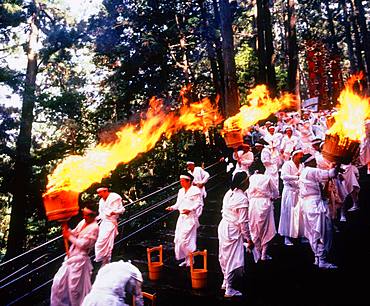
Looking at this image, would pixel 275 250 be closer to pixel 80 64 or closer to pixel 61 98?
pixel 61 98

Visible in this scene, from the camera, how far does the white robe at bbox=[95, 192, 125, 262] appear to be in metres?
8.95

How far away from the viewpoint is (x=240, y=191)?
6.82 meters

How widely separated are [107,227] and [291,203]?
15.2 ft

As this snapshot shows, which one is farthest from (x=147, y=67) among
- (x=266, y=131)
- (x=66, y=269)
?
(x=66, y=269)

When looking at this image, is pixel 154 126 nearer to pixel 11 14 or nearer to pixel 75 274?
pixel 11 14

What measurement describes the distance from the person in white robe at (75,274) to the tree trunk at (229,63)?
27.2ft

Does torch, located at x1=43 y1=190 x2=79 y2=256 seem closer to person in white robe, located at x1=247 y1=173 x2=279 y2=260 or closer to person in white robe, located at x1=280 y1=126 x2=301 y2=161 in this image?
person in white robe, located at x1=247 y1=173 x2=279 y2=260

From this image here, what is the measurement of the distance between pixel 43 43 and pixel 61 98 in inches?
142

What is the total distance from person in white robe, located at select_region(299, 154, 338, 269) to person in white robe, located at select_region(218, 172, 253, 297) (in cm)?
136

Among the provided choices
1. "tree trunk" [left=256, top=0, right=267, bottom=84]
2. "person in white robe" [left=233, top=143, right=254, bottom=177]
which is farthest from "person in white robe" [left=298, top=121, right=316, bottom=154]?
"tree trunk" [left=256, top=0, right=267, bottom=84]

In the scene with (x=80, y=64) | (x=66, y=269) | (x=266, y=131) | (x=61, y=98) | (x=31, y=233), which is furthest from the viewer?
(x=80, y=64)

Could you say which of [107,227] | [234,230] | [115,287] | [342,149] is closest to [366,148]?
[234,230]

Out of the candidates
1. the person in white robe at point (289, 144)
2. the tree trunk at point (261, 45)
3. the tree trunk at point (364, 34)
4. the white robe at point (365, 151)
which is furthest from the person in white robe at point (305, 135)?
the tree trunk at point (364, 34)

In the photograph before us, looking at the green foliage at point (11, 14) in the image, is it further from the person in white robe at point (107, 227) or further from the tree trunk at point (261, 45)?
the tree trunk at point (261, 45)
